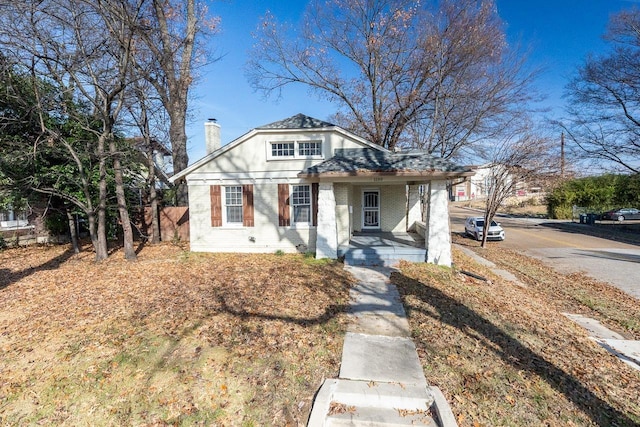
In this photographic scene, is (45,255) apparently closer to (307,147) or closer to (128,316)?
(128,316)

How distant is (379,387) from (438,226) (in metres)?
6.71

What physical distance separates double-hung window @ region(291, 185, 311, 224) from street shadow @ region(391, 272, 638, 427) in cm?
536

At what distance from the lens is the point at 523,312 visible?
6.26 meters

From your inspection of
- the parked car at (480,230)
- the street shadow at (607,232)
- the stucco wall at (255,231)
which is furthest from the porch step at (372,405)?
the street shadow at (607,232)

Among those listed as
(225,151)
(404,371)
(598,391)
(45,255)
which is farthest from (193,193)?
(598,391)

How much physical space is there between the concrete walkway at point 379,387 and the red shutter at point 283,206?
252 inches

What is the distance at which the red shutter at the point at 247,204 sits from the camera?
11.4 metres

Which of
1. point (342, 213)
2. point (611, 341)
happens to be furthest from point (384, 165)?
point (611, 341)

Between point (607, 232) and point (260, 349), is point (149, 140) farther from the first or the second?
point (607, 232)

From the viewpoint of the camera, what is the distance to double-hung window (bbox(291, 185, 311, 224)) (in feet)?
36.8

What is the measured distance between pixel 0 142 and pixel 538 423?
1634 cm

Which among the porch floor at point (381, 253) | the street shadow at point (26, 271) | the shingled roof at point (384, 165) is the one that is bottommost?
the street shadow at point (26, 271)

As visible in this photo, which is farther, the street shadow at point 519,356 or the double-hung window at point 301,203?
the double-hung window at point 301,203

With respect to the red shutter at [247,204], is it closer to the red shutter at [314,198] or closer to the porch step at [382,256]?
the red shutter at [314,198]
